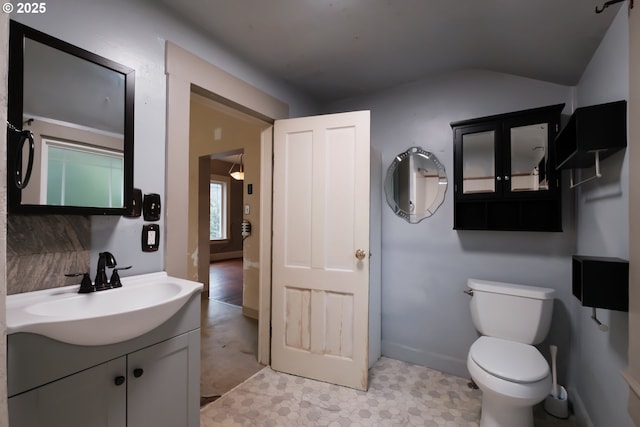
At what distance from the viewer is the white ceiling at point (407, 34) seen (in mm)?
1410

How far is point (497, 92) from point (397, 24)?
A: 0.97 metres

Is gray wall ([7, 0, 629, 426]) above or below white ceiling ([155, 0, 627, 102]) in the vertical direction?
below

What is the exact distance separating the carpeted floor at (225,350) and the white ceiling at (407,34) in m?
2.35

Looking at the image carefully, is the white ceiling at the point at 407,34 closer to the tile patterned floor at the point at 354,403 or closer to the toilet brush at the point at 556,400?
the toilet brush at the point at 556,400

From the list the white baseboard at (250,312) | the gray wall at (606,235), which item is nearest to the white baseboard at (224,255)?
the white baseboard at (250,312)

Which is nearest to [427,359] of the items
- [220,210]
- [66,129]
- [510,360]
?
[510,360]

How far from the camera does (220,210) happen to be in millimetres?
7730

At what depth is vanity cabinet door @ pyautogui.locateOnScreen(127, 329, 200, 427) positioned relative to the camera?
1096 millimetres

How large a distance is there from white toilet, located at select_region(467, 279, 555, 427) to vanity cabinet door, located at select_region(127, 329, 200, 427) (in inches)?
56.7

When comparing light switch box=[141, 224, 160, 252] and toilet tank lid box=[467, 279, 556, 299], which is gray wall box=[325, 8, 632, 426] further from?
light switch box=[141, 224, 160, 252]

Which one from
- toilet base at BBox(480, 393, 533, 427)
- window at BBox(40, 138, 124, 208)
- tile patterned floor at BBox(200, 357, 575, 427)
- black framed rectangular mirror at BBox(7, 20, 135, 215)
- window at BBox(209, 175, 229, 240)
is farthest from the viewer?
window at BBox(209, 175, 229, 240)

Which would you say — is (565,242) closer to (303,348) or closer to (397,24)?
(397,24)

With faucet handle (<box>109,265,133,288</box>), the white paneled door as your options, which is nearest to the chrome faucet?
faucet handle (<box>109,265,133,288</box>)

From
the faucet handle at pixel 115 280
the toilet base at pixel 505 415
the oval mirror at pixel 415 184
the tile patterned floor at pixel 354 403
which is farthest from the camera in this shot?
the oval mirror at pixel 415 184
